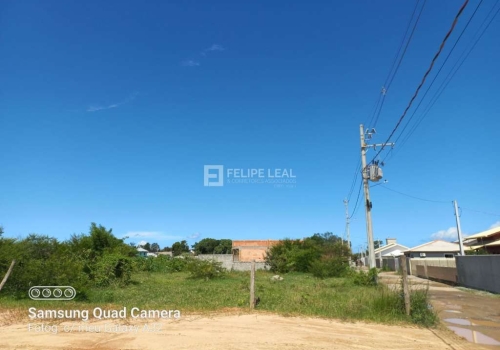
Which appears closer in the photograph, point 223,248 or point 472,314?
point 472,314

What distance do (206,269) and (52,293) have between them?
11276mm

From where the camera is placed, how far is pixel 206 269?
2278cm

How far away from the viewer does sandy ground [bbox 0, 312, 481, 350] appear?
6.84m

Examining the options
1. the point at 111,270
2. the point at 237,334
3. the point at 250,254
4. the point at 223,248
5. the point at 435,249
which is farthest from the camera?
the point at 223,248

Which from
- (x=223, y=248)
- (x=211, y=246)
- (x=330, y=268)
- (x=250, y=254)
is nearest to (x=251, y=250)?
(x=250, y=254)

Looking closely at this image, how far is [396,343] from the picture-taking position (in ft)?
23.2

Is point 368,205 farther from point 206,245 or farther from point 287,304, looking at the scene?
point 206,245

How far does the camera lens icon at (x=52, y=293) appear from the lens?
474 inches

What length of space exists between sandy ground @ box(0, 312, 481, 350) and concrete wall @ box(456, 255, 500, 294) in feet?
32.5

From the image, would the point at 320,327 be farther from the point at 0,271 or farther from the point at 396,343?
the point at 0,271

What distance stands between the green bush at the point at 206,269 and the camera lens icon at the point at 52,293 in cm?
1104

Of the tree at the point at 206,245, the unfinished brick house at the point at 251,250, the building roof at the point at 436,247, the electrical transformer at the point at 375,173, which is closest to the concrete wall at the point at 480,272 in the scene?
the electrical transformer at the point at 375,173

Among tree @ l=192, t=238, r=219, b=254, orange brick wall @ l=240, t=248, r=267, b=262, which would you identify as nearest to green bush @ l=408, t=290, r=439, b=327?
orange brick wall @ l=240, t=248, r=267, b=262

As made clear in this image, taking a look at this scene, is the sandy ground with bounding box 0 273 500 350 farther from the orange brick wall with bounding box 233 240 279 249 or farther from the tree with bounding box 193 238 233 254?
the tree with bounding box 193 238 233 254
